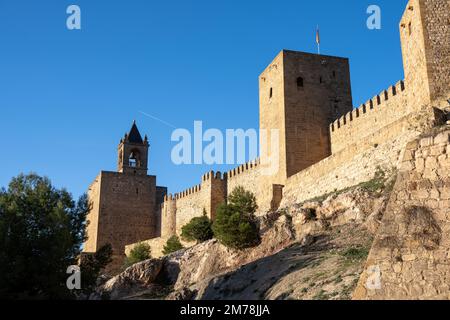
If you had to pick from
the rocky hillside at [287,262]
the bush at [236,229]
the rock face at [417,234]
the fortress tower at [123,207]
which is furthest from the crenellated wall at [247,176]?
the rock face at [417,234]

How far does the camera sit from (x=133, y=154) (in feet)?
139

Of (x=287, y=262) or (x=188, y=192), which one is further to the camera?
(x=188, y=192)

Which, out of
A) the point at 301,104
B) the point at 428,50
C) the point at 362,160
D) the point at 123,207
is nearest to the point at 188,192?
the point at 123,207

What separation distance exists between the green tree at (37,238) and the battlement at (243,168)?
14732 mm

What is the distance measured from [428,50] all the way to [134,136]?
2956 cm

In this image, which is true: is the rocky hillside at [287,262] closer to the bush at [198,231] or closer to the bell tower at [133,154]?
the bush at [198,231]

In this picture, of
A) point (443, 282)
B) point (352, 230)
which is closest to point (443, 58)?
point (352, 230)

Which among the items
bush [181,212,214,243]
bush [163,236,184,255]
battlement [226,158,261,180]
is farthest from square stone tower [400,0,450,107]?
bush [163,236,184,255]

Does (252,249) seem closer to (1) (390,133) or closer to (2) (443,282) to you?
(1) (390,133)

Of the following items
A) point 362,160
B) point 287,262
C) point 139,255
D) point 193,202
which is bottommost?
point 287,262

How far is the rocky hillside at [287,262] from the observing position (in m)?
11.5

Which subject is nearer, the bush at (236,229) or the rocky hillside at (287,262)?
the rocky hillside at (287,262)

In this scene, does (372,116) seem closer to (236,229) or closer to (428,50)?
(428,50)
